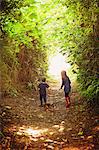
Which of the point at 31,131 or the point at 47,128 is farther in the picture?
the point at 47,128

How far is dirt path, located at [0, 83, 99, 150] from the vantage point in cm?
708

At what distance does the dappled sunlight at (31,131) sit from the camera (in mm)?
8164

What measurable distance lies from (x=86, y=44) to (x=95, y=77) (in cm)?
149

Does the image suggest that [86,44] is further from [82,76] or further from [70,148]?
[70,148]

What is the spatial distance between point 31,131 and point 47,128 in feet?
1.98

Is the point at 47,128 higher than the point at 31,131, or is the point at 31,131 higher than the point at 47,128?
the point at 47,128

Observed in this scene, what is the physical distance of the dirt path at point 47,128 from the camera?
708 centimetres

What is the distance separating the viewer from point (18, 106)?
1204 cm

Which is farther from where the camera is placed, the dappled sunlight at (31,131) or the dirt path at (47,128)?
the dappled sunlight at (31,131)

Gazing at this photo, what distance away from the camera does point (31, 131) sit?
8594 mm

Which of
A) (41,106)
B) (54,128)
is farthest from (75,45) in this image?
(54,128)

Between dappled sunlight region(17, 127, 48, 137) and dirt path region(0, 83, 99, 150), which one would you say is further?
dappled sunlight region(17, 127, 48, 137)

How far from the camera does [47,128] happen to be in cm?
902

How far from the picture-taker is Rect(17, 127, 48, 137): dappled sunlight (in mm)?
8164
